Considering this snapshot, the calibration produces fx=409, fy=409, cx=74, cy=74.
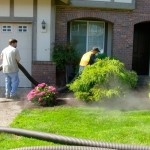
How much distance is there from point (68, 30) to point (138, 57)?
3.61m

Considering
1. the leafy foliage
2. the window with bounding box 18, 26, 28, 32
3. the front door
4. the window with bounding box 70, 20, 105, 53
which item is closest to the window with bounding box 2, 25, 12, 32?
the window with bounding box 18, 26, 28, 32

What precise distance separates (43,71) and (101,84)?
11.7 ft

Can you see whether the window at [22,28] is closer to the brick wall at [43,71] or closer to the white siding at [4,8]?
the white siding at [4,8]

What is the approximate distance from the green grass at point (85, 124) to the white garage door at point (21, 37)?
430cm

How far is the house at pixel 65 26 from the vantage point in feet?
46.2

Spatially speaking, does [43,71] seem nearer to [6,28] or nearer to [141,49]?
[6,28]

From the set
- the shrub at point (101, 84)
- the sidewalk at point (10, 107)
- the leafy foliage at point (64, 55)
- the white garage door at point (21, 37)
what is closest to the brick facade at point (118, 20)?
the leafy foliage at point (64, 55)

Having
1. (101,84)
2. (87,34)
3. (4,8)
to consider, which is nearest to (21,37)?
(4,8)

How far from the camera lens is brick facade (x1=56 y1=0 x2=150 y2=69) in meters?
14.8

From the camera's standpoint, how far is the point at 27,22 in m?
14.1

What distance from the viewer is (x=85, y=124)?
8836mm

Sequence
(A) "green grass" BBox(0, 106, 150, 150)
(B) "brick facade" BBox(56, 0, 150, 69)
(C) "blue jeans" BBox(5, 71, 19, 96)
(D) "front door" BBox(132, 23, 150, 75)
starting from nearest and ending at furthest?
1. (A) "green grass" BBox(0, 106, 150, 150)
2. (C) "blue jeans" BBox(5, 71, 19, 96)
3. (B) "brick facade" BBox(56, 0, 150, 69)
4. (D) "front door" BBox(132, 23, 150, 75)

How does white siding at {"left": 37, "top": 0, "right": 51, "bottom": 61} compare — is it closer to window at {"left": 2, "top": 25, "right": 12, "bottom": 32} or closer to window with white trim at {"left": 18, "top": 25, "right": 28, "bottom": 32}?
window with white trim at {"left": 18, "top": 25, "right": 28, "bottom": 32}

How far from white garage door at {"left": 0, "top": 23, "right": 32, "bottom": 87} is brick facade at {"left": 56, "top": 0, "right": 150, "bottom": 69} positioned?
3.65 feet
